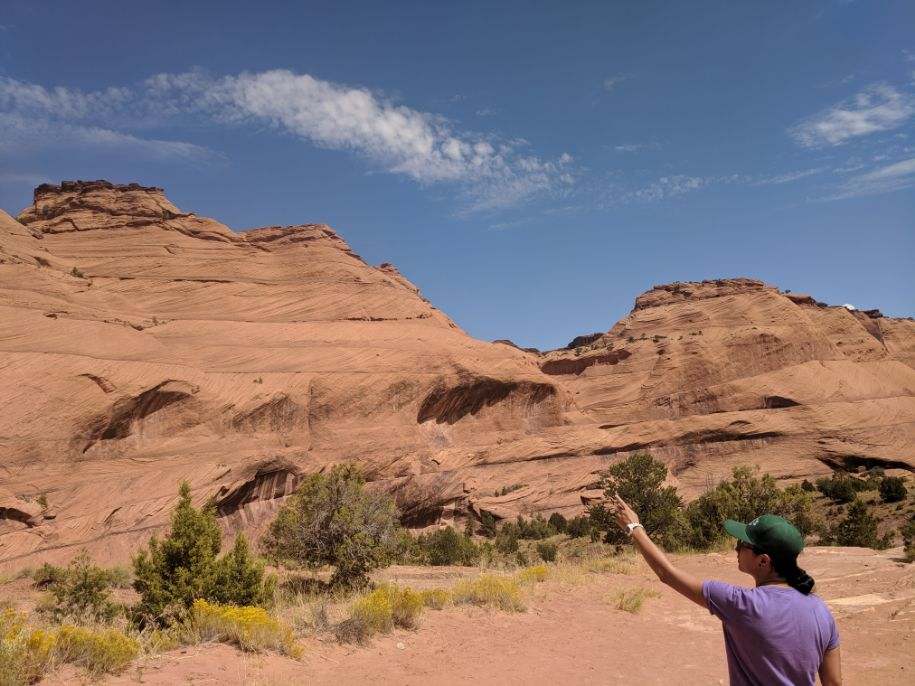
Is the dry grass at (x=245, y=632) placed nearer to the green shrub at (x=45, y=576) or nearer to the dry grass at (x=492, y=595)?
the dry grass at (x=492, y=595)

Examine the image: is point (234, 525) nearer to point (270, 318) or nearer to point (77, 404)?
point (77, 404)

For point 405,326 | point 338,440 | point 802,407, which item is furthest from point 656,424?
point 338,440

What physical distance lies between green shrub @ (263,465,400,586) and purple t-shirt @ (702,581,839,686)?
13.4m

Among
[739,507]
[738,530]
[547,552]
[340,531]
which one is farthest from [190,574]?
[739,507]

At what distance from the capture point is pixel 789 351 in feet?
158

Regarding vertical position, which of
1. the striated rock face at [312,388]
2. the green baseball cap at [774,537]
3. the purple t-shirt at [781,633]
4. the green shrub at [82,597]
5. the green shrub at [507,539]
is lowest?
the green shrub at [507,539]

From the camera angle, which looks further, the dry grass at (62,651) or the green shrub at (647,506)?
the green shrub at (647,506)

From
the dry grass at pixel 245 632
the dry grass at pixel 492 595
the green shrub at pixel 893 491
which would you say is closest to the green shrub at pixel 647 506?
the dry grass at pixel 492 595

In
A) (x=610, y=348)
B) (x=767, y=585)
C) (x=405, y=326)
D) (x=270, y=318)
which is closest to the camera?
(x=767, y=585)

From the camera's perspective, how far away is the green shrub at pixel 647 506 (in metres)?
20.8

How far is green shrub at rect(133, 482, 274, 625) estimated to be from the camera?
36.4ft

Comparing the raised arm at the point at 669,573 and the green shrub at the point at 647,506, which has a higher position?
the raised arm at the point at 669,573

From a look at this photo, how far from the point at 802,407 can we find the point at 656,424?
33.7 ft

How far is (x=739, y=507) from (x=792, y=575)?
20.7m
